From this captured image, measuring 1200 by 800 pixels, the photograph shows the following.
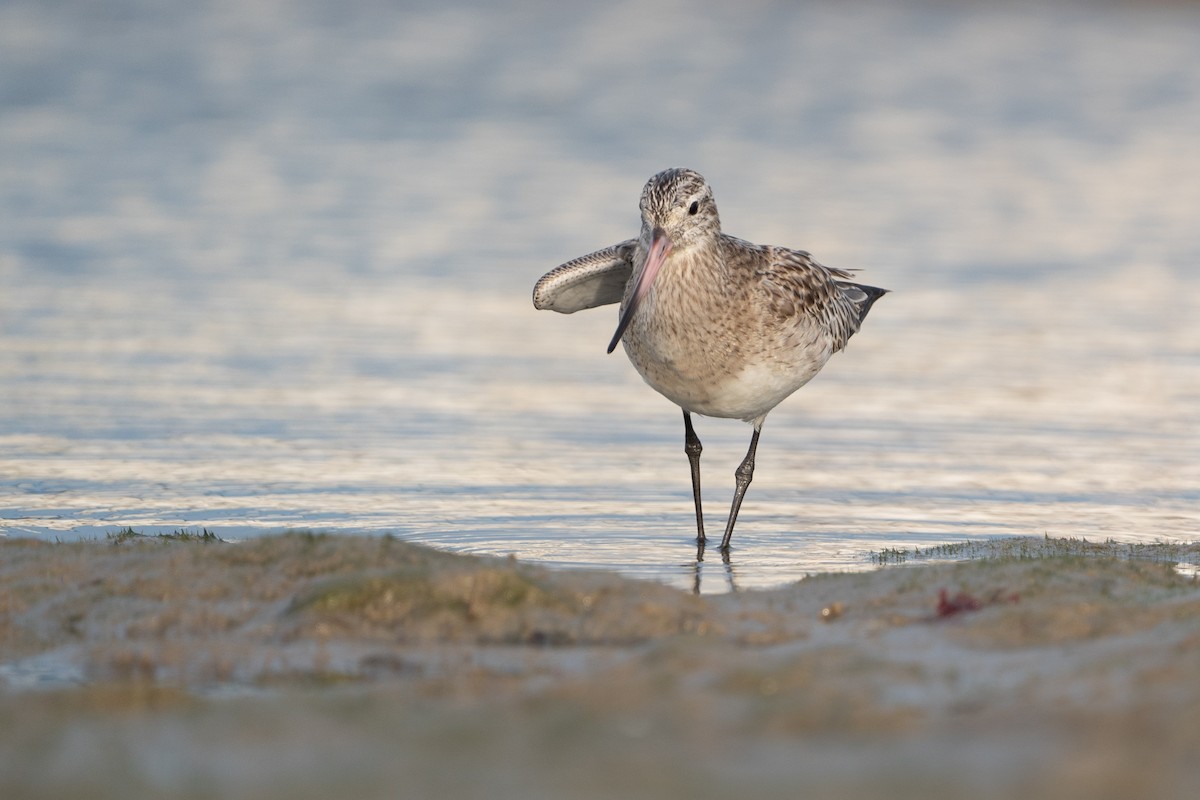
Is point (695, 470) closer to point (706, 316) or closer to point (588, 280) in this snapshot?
point (706, 316)

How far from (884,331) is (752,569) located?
16.1 feet

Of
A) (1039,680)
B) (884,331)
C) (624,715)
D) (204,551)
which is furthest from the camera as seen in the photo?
(884,331)

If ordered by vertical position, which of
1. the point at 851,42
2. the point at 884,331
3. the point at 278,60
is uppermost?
the point at 851,42

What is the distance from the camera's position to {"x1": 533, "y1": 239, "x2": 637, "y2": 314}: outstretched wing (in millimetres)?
8086

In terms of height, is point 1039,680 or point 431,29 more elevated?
point 431,29

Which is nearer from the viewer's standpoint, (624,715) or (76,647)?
(624,715)

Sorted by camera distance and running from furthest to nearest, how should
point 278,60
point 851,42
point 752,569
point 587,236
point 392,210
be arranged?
point 851,42 → point 278,60 → point 392,210 → point 587,236 → point 752,569

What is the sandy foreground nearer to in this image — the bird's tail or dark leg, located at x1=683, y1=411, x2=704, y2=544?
dark leg, located at x1=683, y1=411, x2=704, y2=544

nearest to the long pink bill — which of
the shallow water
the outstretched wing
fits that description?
the outstretched wing

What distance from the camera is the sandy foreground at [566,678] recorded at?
335 cm

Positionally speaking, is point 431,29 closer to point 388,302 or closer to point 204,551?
point 388,302

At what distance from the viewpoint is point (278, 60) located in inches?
822

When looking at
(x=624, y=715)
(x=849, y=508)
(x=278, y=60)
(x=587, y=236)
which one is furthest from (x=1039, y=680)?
(x=278, y=60)

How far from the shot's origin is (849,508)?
781 cm
